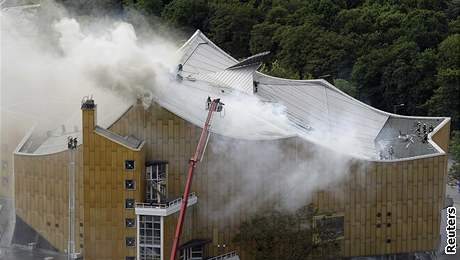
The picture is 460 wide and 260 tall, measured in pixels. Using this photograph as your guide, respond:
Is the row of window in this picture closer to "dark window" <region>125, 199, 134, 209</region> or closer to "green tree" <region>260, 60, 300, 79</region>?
"dark window" <region>125, 199, 134, 209</region>

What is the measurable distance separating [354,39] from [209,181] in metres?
52.9

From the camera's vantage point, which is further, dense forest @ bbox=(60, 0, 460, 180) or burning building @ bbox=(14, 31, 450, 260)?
dense forest @ bbox=(60, 0, 460, 180)

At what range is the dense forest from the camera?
95.8 meters

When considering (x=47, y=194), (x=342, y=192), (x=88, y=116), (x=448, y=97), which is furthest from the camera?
(x=448, y=97)

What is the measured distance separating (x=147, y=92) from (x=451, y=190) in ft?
106

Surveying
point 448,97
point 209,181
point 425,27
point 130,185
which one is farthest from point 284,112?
point 425,27

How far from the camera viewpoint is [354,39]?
105062 mm

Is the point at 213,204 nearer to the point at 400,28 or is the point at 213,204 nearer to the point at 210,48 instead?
the point at 210,48

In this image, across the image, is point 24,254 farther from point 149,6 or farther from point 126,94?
point 149,6

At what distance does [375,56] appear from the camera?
325 ft

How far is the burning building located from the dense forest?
868 inches

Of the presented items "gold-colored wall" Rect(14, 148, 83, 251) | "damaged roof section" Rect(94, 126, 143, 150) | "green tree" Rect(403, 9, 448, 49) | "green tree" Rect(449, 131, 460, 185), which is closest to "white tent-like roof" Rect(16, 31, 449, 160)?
"damaged roof section" Rect(94, 126, 143, 150)

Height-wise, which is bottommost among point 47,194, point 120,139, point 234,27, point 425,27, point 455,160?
point 47,194

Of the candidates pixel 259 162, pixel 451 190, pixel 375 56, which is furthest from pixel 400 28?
pixel 259 162
